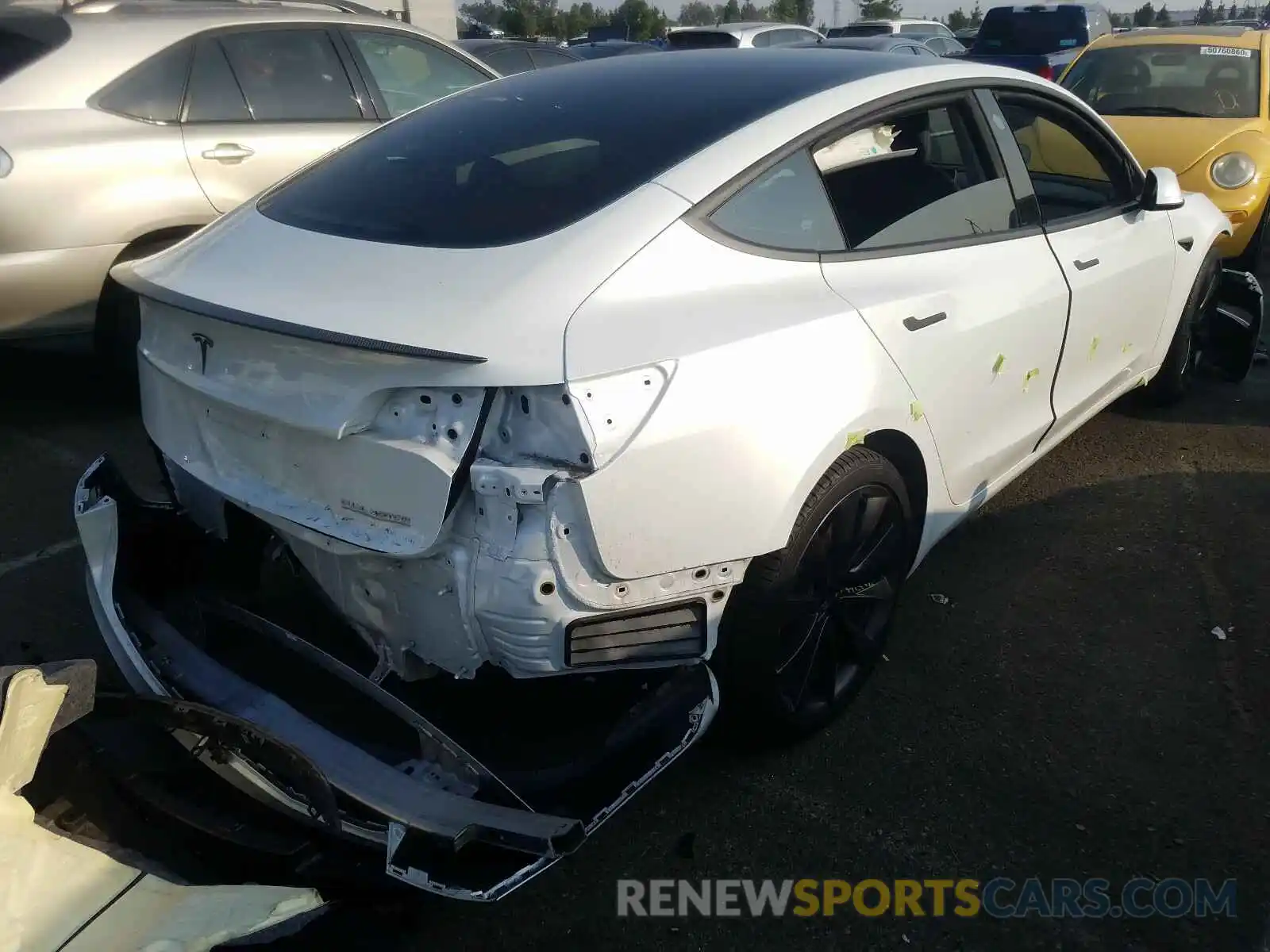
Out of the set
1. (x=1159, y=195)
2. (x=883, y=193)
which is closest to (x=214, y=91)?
(x=883, y=193)

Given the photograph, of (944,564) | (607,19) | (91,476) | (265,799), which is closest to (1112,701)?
(944,564)

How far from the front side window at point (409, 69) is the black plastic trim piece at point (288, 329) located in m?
3.57

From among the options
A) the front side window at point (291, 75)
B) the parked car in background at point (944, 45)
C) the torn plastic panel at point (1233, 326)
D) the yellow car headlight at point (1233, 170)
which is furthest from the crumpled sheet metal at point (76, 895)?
the parked car in background at point (944, 45)

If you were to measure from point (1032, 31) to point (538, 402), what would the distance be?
55.7 ft

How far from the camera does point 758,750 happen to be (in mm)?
2713

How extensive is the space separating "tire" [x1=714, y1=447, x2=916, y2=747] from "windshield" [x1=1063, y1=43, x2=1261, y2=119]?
19.9 ft

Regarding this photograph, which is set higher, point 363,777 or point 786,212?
point 786,212

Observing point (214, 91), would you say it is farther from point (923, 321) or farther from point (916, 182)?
point (923, 321)

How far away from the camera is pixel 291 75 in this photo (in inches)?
209

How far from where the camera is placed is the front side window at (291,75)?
509 cm

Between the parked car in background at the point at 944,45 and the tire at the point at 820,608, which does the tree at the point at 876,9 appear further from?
the tire at the point at 820,608

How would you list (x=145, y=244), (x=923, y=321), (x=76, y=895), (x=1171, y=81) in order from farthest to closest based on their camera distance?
(x=1171, y=81), (x=145, y=244), (x=923, y=321), (x=76, y=895)

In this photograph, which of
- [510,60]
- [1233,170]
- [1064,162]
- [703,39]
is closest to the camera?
[1064,162]

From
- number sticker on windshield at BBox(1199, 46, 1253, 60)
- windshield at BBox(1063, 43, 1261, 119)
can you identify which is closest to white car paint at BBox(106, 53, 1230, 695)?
windshield at BBox(1063, 43, 1261, 119)
